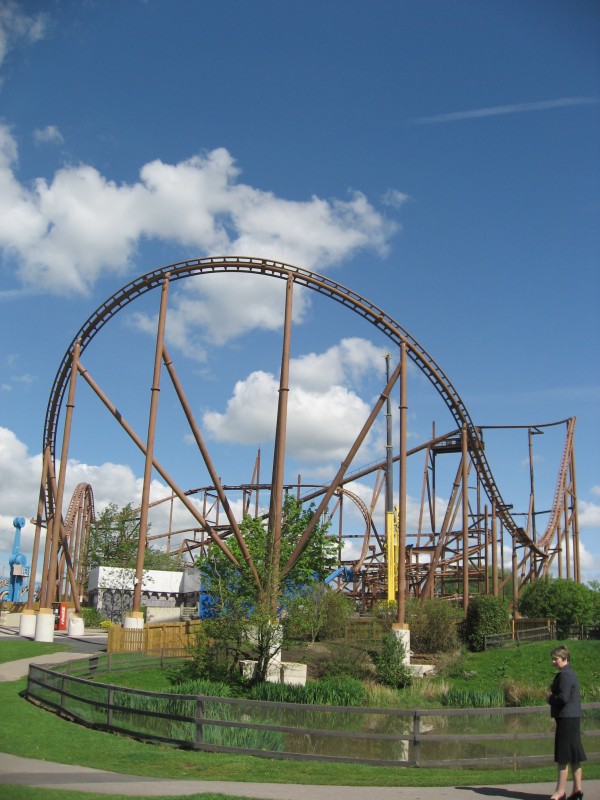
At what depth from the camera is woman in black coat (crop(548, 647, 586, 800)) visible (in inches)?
289

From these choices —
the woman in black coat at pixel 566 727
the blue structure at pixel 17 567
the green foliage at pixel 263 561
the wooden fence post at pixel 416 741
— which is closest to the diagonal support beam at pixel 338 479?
the green foliage at pixel 263 561

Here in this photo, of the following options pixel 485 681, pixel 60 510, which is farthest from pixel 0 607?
pixel 485 681

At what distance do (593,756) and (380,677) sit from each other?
1252cm

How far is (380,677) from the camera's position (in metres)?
22.2

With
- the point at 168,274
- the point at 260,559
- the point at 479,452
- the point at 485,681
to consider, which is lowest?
the point at 485,681

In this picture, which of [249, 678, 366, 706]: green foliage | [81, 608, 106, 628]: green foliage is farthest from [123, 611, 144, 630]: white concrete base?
→ [81, 608, 106, 628]: green foliage

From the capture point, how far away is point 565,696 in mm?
7664

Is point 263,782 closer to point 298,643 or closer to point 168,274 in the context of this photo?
point 298,643

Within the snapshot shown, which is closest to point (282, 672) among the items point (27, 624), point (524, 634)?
point (27, 624)

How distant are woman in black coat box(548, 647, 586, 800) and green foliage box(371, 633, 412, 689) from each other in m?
14.8

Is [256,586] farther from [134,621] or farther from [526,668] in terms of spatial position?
[526,668]

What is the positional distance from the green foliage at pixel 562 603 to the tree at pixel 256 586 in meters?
12.2

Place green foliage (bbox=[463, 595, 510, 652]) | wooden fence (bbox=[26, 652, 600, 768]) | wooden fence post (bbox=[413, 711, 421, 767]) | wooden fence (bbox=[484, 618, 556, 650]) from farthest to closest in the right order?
green foliage (bbox=[463, 595, 510, 652]) < wooden fence (bbox=[484, 618, 556, 650]) < wooden fence (bbox=[26, 652, 600, 768]) < wooden fence post (bbox=[413, 711, 421, 767])

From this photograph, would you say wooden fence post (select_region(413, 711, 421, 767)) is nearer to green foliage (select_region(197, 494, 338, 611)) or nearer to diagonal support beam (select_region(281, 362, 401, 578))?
green foliage (select_region(197, 494, 338, 611))
